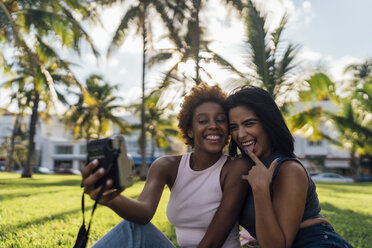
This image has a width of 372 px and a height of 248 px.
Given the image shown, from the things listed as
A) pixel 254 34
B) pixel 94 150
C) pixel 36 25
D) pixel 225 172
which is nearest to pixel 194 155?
pixel 225 172

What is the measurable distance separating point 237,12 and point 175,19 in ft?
15.2

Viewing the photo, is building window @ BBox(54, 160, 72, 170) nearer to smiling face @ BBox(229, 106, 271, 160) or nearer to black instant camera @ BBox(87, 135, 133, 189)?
smiling face @ BBox(229, 106, 271, 160)

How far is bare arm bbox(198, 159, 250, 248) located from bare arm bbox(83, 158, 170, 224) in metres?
0.39

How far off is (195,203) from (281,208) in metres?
0.63

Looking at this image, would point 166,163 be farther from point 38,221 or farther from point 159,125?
point 159,125

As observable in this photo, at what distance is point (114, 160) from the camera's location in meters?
1.57

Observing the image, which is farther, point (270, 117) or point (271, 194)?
point (270, 117)

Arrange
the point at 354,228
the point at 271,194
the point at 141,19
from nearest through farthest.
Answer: the point at 271,194
the point at 354,228
the point at 141,19

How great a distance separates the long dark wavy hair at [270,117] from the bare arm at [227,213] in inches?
14.4

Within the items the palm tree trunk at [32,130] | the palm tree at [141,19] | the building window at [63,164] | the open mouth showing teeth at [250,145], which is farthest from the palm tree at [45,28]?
the building window at [63,164]

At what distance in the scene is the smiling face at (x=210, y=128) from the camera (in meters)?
2.49

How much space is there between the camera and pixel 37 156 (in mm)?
50750

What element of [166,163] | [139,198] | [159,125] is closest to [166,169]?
[166,163]

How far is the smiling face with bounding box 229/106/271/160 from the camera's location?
2.33 m
